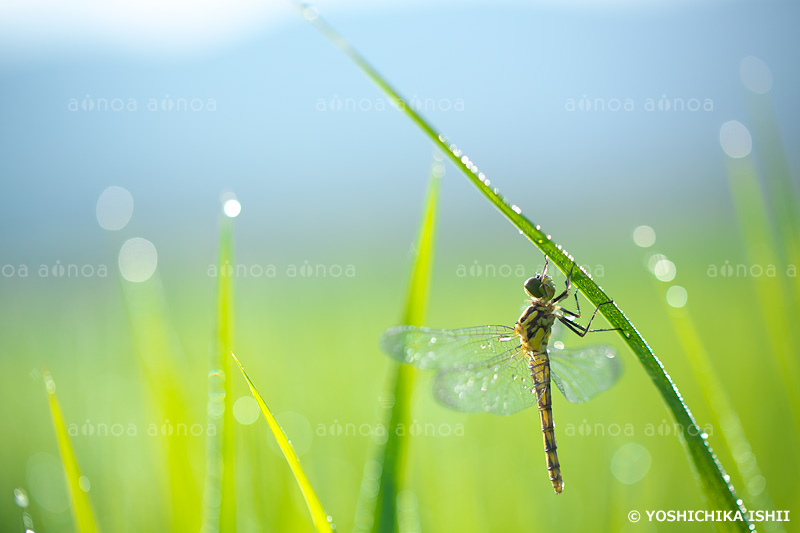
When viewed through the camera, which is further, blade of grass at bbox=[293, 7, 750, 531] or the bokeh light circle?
the bokeh light circle

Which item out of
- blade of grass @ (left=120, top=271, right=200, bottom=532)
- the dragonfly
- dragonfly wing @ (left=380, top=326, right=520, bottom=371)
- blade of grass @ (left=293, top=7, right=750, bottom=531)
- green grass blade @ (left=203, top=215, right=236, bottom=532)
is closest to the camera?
blade of grass @ (left=293, top=7, right=750, bottom=531)

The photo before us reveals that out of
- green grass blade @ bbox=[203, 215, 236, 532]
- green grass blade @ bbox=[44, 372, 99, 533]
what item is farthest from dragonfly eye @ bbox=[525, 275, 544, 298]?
green grass blade @ bbox=[44, 372, 99, 533]

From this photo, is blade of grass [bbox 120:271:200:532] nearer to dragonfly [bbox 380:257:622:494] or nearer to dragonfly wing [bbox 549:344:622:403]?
dragonfly [bbox 380:257:622:494]

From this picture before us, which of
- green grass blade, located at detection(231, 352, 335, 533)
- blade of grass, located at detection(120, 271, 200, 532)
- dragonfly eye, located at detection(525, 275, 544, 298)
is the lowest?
green grass blade, located at detection(231, 352, 335, 533)

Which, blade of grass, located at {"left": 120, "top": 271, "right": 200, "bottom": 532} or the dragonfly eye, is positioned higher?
the dragonfly eye

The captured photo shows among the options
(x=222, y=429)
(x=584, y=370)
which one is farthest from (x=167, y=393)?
(x=584, y=370)

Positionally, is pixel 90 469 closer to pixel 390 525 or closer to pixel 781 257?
pixel 390 525

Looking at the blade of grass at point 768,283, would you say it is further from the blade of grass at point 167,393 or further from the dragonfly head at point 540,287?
the blade of grass at point 167,393
